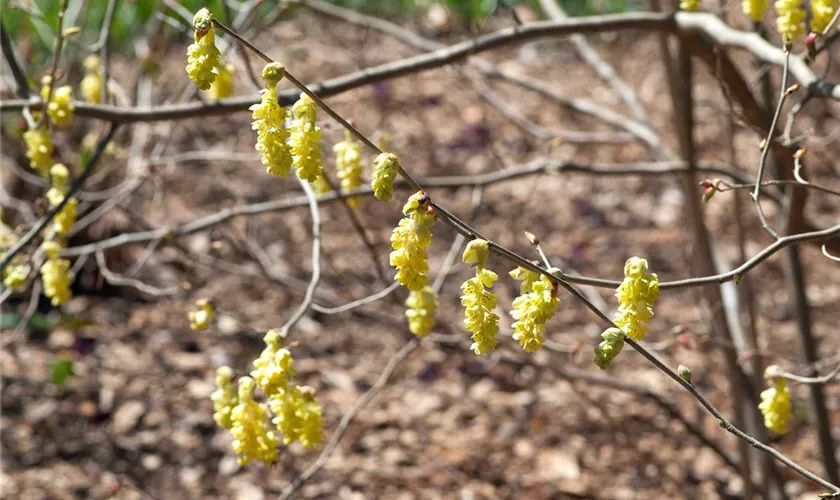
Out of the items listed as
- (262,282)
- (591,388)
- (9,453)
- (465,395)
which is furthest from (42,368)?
(591,388)

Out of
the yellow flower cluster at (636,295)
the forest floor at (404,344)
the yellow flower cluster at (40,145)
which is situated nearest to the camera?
the yellow flower cluster at (636,295)

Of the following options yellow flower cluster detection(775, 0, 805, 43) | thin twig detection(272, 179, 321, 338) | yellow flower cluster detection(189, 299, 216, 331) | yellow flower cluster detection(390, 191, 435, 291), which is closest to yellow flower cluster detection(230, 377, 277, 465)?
thin twig detection(272, 179, 321, 338)

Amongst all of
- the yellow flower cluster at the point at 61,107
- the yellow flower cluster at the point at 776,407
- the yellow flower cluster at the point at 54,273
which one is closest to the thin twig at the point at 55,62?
the yellow flower cluster at the point at 61,107

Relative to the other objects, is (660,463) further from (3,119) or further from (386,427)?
(3,119)

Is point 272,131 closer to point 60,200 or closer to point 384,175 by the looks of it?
point 384,175

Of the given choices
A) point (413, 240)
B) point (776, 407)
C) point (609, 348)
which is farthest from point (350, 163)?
point (776, 407)

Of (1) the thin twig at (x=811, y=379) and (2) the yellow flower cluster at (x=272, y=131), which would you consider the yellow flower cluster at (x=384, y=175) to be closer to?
(2) the yellow flower cluster at (x=272, y=131)
